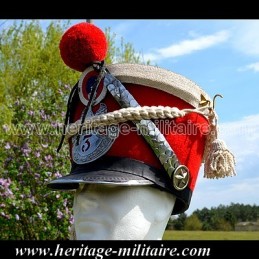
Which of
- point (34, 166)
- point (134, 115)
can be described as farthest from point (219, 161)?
point (34, 166)

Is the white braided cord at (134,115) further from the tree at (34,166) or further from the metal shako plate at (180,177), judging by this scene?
the tree at (34,166)

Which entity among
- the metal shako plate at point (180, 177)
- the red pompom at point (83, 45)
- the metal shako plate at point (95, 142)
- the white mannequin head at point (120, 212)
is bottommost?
the white mannequin head at point (120, 212)

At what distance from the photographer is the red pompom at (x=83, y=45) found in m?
2.04

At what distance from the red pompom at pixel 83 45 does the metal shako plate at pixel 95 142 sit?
0.62 ft

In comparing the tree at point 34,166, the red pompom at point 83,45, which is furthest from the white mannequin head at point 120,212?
the tree at point 34,166

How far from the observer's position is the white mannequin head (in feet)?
6.14

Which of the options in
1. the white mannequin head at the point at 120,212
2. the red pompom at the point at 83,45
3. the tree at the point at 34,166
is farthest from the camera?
the tree at the point at 34,166

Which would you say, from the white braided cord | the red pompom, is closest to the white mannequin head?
the white braided cord

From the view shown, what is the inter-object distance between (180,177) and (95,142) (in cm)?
33

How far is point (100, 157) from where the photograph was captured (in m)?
1.94

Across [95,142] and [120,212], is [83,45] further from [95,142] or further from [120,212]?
[120,212]

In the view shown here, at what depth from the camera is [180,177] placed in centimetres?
194
